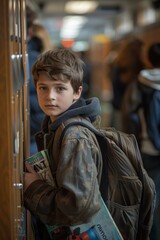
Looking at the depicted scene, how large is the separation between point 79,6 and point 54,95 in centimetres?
923

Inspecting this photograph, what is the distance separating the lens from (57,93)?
5.45 ft

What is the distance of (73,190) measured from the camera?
57.4 inches

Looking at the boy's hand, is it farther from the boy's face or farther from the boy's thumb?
the boy's face

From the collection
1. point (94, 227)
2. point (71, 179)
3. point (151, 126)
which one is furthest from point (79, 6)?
point (71, 179)

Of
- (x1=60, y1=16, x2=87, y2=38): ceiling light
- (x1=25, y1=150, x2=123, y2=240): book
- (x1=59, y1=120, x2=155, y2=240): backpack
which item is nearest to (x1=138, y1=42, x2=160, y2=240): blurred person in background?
(x1=59, y1=120, x2=155, y2=240): backpack

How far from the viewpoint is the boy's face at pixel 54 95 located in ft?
5.42

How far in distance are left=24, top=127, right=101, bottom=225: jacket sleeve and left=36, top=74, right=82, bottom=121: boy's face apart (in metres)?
0.16

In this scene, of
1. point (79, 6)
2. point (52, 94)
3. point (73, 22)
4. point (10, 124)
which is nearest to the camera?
point (10, 124)

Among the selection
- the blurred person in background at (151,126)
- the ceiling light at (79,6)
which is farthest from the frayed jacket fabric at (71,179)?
the ceiling light at (79,6)

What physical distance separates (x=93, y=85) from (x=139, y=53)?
8444 millimetres

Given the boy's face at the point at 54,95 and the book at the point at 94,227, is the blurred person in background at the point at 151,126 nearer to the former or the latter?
the book at the point at 94,227

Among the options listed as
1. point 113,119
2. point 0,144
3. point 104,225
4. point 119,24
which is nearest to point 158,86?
point 104,225

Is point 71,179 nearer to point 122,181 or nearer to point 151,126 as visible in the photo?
point 122,181

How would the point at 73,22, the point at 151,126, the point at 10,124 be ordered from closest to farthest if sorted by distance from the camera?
the point at 10,124, the point at 151,126, the point at 73,22
